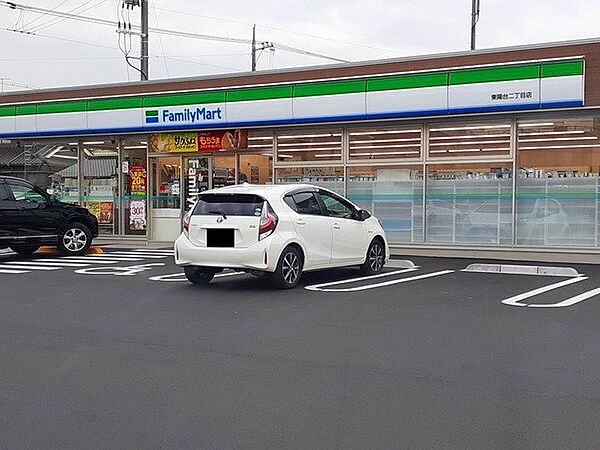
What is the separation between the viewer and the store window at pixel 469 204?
15.9 m

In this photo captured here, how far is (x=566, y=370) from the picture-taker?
6.34 metres

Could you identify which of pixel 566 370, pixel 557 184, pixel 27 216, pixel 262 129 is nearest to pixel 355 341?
pixel 566 370

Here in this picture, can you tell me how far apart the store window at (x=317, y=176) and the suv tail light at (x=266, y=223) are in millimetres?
6932

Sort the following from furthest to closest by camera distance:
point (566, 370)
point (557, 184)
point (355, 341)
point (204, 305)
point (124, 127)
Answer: point (124, 127) → point (557, 184) → point (204, 305) → point (355, 341) → point (566, 370)

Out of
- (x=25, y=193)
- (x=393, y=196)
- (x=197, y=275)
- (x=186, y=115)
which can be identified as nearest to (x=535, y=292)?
(x=197, y=275)

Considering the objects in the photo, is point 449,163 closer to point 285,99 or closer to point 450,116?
point 450,116

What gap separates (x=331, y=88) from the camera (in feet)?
55.9

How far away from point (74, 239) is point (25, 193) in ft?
5.27

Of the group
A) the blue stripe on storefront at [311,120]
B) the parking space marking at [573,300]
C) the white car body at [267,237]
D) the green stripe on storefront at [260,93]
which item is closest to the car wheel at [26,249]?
the blue stripe on storefront at [311,120]

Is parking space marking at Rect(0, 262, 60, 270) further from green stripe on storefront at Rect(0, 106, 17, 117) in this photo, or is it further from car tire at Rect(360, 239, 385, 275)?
green stripe on storefront at Rect(0, 106, 17, 117)

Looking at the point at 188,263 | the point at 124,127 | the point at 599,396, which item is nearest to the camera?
the point at 599,396

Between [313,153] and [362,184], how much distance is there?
1438 mm

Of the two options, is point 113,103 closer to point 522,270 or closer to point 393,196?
point 393,196

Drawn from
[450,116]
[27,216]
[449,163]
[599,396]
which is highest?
[450,116]
